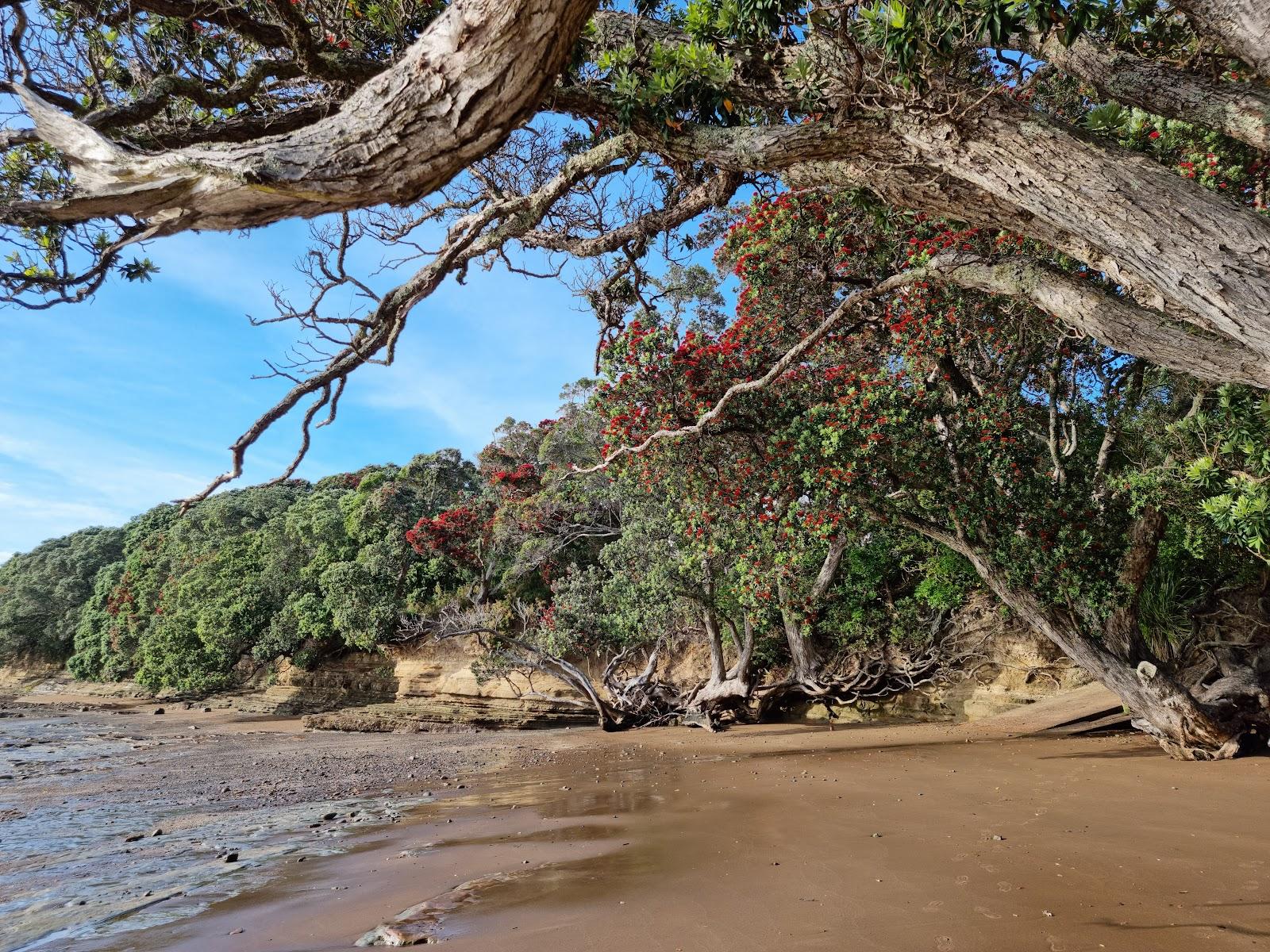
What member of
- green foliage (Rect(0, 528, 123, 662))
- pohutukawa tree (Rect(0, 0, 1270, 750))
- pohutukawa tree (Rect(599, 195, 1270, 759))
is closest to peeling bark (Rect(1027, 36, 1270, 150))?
pohutukawa tree (Rect(0, 0, 1270, 750))

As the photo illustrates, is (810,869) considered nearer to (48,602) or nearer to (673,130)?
(673,130)

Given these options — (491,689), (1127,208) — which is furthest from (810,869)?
(491,689)

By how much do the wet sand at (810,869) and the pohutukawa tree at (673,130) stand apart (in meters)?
2.58

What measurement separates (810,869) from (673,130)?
4409mm

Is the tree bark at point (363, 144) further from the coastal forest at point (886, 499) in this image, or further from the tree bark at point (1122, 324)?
the tree bark at point (1122, 324)

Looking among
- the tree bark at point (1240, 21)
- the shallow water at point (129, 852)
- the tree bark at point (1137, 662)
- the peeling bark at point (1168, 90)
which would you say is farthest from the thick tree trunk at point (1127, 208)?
the shallow water at point (129, 852)

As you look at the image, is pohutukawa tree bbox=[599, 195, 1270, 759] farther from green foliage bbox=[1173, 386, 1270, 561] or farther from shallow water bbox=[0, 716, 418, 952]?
shallow water bbox=[0, 716, 418, 952]

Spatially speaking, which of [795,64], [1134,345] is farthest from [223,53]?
[1134,345]

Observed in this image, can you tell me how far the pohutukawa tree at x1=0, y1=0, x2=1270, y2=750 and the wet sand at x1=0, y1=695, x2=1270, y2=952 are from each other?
258cm

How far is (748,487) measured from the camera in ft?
32.4

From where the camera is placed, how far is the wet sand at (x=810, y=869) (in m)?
3.22

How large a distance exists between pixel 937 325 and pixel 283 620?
22.0 meters

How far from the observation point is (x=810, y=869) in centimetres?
413

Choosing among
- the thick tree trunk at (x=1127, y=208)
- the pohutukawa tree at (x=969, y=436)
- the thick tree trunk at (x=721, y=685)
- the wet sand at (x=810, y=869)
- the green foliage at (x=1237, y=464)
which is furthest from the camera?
the thick tree trunk at (x=721, y=685)
